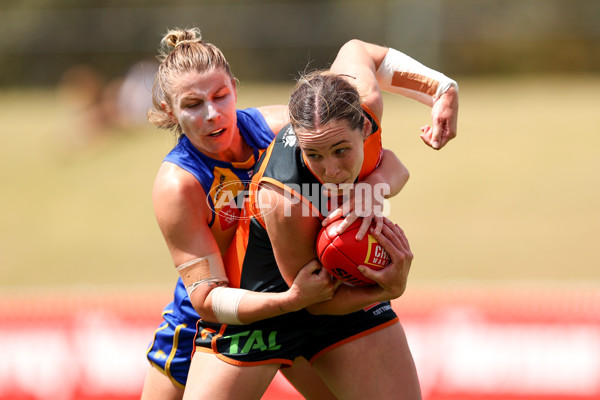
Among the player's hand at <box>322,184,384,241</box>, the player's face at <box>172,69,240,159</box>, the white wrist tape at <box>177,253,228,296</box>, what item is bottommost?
the white wrist tape at <box>177,253,228,296</box>

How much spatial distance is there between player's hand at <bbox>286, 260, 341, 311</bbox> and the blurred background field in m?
2.08

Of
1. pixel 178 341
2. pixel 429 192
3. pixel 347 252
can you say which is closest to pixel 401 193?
pixel 429 192

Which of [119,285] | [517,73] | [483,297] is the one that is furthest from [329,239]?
[517,73]

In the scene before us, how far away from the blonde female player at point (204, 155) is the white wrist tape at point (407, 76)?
3 centimetres

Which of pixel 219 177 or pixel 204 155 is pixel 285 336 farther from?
pixel 204 155

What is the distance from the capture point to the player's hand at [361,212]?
284 cm

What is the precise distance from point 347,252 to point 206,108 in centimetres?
85

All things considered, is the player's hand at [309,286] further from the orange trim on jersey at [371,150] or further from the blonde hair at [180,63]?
the blonde hair at [180,63]

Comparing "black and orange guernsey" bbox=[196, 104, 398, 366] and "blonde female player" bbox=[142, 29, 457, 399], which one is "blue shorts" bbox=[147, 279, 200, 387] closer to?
"black and orange guernsey" bbox=[196, 104, 398, 366]

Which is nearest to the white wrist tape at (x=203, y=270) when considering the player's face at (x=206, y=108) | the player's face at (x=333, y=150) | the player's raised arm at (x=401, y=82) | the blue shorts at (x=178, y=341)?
the blue shorts at (x=178, y=341)

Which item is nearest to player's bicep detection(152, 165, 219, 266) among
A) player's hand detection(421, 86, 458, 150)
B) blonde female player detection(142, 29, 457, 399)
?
blonde female player detection(142, 29, 457, 399)

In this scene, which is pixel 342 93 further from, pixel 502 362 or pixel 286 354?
pixel 502 362

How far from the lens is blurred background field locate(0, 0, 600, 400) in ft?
18.7

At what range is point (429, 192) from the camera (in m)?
13.0
